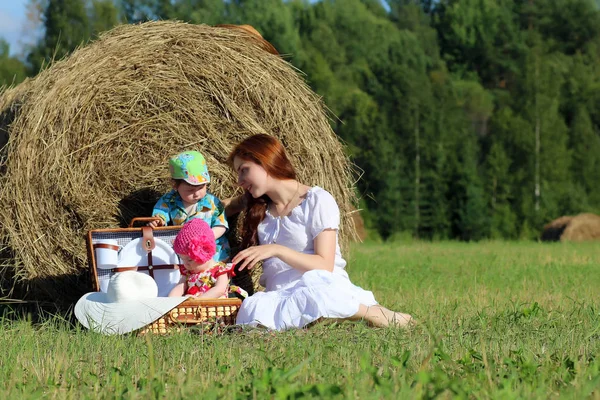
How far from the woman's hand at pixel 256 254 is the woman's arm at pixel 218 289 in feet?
0.48

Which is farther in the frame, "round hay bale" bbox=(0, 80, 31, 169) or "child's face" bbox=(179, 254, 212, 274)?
"round hay bale" bbox=(0, 80, 31, 169)

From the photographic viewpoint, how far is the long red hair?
553cm

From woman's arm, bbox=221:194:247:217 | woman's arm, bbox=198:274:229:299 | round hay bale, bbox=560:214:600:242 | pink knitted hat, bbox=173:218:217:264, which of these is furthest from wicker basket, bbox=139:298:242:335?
round hay bale, bbox=560:214:600:242

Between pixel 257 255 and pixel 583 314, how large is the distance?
74.2 inches

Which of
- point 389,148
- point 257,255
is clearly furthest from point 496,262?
point 389,148

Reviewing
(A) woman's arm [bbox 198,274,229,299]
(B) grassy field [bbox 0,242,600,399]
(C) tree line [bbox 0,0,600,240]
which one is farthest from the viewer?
(C) tree line [bbox 0,0,600,240]

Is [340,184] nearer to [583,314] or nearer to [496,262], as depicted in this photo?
[583,314]

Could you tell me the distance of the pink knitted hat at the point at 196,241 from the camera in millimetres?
5195

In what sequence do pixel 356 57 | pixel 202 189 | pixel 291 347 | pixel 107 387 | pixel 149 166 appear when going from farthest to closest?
pixel 356 57 → pixel 149 166 → pixel 202 189 → pixel 291 347 → pixel 107 387

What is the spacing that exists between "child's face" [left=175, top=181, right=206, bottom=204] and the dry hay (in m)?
0.57

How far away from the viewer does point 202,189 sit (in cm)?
564

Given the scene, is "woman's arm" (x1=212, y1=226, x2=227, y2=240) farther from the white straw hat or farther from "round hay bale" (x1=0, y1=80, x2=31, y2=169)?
"round hay bale" (x1=0, y1=80, x2=31, y2=169)

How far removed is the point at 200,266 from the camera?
5.34 m

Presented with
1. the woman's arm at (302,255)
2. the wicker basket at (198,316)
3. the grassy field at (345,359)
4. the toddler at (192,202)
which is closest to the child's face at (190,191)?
the toddler at (192,202)
